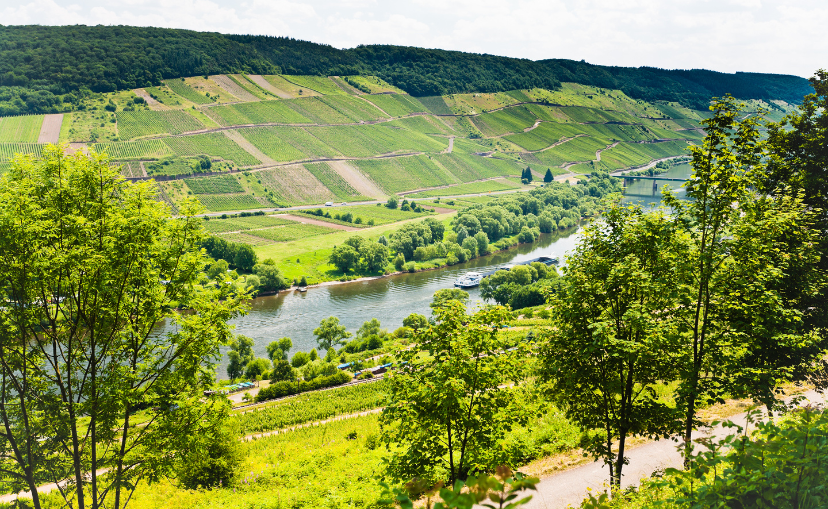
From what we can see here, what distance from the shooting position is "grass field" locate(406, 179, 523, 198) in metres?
144

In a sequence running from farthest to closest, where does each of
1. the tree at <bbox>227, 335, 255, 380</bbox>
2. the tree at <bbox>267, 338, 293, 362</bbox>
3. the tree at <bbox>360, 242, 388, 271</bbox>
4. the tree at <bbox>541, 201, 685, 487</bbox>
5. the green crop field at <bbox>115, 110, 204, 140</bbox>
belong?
the green crop field at <bbox>115, 110, 204, 140</bbox> → the tree at <bbox>360, 242, 388, 271</bbox> → the tree at <bbox>267, 338, 293, 362</bbox> → the tree at <bbox>227, 335, 255, 380</bbox> → the tree at <bbox>541, 201, 685, 487</bbox>

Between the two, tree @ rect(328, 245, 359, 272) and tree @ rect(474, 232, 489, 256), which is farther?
tree @ rect(474, 232, 489, 256)

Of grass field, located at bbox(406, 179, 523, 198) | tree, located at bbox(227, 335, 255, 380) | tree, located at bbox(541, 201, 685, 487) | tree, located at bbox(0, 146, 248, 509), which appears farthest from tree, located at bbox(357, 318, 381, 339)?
grass field, located at bbox(406, 179, 523, 198)

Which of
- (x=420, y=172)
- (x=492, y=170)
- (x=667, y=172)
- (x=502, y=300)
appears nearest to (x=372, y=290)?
(x=502, y=300)

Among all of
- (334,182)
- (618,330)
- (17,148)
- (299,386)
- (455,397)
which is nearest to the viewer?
(455,397)

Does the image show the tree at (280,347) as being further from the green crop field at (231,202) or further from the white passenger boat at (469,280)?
the green crop field at (231,202)

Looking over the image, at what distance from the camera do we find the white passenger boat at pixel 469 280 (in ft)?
252

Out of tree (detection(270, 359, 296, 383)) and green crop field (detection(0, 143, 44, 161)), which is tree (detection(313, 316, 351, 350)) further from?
green crop field (detection(0, 143, 44, 161))

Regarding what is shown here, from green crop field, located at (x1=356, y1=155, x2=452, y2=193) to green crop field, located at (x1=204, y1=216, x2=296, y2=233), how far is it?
4291cm

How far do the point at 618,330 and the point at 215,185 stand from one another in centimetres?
12532

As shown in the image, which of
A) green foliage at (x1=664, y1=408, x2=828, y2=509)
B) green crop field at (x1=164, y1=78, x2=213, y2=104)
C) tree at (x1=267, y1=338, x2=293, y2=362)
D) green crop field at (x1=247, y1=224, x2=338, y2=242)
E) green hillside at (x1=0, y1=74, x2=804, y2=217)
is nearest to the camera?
green foliage at (x1=664, y1=408, x2=828, y2=509)

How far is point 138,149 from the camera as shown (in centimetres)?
13212

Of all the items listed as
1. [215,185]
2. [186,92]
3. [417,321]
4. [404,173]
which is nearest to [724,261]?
[417,321]

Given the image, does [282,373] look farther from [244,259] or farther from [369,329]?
[244,259]
